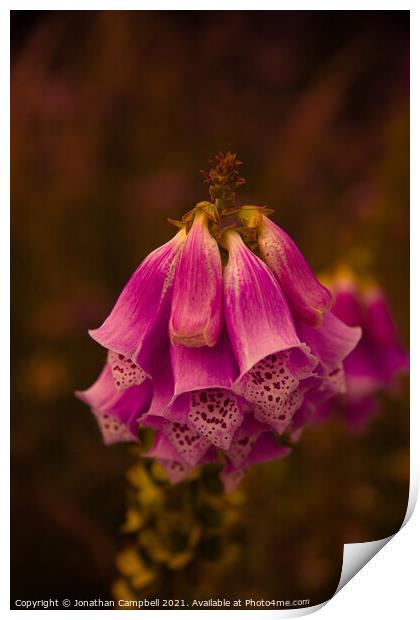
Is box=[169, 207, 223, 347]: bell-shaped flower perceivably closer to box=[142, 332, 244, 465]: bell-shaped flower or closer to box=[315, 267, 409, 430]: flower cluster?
box=[142, 332, 244, 465]: bell-shaped flower

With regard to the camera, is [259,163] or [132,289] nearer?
[132,289]

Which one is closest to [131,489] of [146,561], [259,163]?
[146,561]

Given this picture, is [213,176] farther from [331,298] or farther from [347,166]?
[347,166]

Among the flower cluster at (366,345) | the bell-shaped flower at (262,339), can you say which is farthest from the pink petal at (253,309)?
the flower cluster at (366,345)

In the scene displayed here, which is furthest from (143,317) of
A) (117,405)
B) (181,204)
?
(181,204)

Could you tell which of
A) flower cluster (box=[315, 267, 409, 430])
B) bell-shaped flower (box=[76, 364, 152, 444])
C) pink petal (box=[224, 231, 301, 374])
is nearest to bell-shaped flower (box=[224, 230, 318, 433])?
pink petal (box=[224, 231, 301, 374])

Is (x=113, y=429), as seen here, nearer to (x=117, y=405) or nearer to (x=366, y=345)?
(x=117, y=405)
